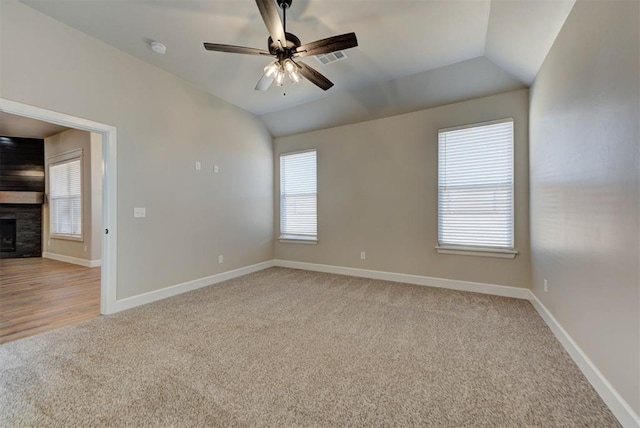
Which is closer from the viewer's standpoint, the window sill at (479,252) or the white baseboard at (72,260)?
the window sill at (479,252)

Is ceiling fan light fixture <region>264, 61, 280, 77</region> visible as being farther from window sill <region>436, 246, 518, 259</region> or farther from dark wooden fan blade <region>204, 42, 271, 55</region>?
window sill <region>436, 246, 518, 259</region>

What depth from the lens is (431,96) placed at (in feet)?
12.3

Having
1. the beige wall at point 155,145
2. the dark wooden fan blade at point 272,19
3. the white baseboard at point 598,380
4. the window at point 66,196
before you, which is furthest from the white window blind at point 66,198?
the white baseboard at point 598,380

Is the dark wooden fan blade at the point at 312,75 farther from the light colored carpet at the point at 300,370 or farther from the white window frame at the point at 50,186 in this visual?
the white window frame at the point at 50,186

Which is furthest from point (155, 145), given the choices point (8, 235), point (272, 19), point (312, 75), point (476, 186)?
point (8, 235)

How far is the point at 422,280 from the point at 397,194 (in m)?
1.39

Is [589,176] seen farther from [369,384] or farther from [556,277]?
[369,384]

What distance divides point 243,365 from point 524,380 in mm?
1972

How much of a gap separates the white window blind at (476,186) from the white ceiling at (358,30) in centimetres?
66

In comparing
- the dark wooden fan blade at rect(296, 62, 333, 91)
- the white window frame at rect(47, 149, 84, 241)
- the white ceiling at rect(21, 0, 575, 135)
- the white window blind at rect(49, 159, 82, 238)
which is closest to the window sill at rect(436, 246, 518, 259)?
the white ceiling at rect(21, 0, 575, 135)

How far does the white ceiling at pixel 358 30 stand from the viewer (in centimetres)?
236

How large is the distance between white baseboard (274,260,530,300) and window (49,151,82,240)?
4859mm

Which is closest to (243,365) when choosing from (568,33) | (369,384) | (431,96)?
(369,384)

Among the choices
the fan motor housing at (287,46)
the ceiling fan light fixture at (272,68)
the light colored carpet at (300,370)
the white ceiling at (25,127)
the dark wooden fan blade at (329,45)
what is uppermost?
the white ceiling at (25,127)
